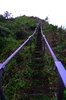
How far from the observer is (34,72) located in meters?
6.35

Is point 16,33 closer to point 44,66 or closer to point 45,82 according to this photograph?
point 44,66

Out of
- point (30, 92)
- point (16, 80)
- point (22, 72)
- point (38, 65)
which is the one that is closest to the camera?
point (30, 92)

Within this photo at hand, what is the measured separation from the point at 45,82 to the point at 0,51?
5265 mm

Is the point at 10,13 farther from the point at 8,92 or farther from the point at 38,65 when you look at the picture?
the point at 8,92

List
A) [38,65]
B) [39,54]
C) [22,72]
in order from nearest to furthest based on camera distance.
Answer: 1. [22,72]
2. [38,65]
3. [39,54]

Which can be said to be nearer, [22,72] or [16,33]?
[22,72]

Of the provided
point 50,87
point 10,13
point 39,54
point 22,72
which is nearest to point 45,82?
point 50,87

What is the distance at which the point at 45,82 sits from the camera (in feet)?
19.1

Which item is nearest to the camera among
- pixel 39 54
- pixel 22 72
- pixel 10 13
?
pixel 22 72

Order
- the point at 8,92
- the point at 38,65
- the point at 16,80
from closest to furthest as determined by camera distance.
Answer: the point at 8,92, the point at 16,80, the point at 38,65

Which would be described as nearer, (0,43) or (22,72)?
(22,72)

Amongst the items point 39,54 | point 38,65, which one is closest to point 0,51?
point 39,54

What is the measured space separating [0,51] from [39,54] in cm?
274

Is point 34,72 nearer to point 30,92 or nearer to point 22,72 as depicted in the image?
point 22,72
